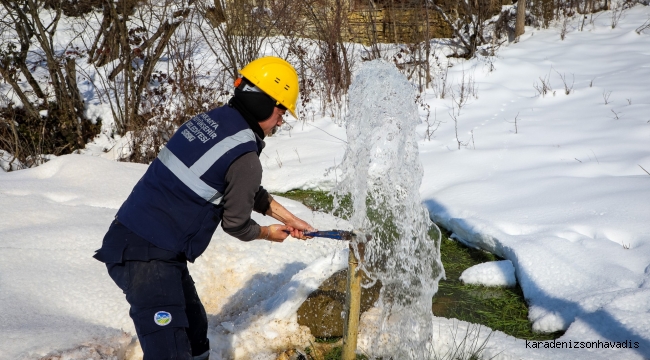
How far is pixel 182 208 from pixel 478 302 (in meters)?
2.24

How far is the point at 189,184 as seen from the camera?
2.30m

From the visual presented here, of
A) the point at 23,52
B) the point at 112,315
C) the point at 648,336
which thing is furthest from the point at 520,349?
the point at 23,52

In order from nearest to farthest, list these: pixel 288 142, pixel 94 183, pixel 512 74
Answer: pixel 94 183 < pixel 288 142 < pixel 512 74

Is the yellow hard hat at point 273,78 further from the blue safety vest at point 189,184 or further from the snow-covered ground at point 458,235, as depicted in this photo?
the snow-covered ground at point 458,235

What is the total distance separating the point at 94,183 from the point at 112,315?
214cm

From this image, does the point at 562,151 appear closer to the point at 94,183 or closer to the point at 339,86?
the point at 339,86

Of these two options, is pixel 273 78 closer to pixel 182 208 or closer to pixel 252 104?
pixel 252 104

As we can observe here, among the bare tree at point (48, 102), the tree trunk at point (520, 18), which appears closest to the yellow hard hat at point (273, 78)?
the bare tree at point (48, 102)

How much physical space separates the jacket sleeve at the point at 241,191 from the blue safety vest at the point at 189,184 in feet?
0.10

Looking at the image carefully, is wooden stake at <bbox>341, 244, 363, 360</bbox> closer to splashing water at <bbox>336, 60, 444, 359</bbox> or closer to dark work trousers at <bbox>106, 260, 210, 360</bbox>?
splashing water at <bbox>336, 60, 444, 359</bbox>

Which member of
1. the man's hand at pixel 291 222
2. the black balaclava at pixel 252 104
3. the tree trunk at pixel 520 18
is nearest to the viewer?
the black balaclava at pixel 252 104

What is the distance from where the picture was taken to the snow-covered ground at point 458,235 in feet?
10.1

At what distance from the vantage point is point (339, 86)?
837 cm

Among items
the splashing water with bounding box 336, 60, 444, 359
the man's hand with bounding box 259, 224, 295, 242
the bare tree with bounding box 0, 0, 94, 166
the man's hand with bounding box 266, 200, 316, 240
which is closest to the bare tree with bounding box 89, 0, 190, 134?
the bare tree with bounding box 0, 0, 94, 166
